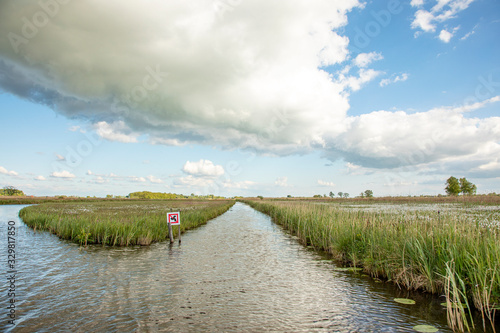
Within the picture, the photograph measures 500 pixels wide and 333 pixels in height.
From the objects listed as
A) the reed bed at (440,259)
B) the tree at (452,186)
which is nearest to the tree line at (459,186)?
the tree at (452,186)

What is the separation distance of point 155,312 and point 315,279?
16.0 feet

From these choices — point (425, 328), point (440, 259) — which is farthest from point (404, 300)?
point (425, 328)

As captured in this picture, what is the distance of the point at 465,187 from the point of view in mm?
103812

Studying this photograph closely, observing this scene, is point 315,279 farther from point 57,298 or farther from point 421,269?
point 57,298

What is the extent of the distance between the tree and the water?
115040 millimetres

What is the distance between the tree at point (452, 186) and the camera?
333ft

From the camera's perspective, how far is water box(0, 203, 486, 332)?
17.9 feet

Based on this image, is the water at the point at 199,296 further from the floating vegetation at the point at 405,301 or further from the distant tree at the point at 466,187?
the distant tree at the point at 466,187

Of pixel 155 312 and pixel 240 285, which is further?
pixel 240 285

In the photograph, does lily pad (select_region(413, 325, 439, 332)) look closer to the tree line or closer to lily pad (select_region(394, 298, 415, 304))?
lily pad (select_region(394, 298, 415, 304))

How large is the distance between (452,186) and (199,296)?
401 ft

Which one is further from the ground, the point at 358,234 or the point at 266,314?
the point at 358,234

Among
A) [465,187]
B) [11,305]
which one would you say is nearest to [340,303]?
[11,305]

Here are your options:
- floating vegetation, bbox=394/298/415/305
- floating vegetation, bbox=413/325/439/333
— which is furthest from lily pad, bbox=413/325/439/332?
floating vegetation, bbox=394/298/415/305
